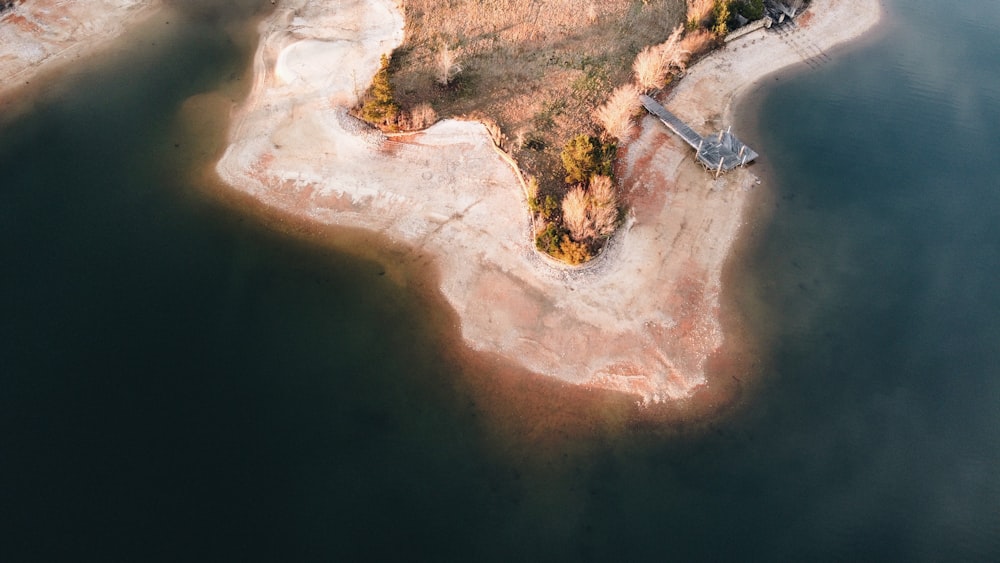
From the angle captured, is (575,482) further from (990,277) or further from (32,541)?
(990,277)

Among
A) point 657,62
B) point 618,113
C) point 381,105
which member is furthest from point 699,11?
point 381,105

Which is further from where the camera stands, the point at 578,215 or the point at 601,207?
the point at 601,207

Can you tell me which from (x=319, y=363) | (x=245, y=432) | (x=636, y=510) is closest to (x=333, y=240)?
(x=319, y=363)

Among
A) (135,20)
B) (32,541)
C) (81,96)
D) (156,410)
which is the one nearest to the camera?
(32,541)

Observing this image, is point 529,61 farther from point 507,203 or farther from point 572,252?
point 572,252

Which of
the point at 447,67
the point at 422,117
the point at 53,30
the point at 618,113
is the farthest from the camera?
the point at 53,30

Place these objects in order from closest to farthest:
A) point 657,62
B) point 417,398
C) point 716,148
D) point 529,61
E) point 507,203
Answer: point 417,398 < point 507,203 < point 716,148 < point 657,62 < point 529,61

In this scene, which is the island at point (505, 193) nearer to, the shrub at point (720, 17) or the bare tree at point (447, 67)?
the shrub at point (720, 17)
